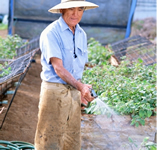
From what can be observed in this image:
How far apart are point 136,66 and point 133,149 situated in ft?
8.05

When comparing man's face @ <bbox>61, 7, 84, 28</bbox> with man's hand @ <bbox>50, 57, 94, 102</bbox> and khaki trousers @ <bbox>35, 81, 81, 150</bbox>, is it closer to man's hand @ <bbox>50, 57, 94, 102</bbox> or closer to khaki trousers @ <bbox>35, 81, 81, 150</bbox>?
man's hand @ <bbox>50, 57, 94, 102</bbox>

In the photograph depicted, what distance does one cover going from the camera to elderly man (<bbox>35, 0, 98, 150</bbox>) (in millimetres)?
2961

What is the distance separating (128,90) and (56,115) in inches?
76.4

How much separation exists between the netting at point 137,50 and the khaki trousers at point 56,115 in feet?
13.4

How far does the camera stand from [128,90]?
15.9 ft

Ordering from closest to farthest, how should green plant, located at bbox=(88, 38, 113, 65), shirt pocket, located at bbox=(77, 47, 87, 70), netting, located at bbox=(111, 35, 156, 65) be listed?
1. shirt pocket, located at bbox=(77, 47, 87, 70)
2. green plant, located at bbox=(88, 38, 113, 65)
3. netting, located at bbox=(111, 35, 156, 65)

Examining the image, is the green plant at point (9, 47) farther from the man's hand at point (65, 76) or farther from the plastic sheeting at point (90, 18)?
the man's hand at point (65, 76)

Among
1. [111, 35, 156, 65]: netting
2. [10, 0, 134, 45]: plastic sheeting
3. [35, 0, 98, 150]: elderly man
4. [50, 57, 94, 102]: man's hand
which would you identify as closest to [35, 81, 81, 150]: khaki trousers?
[35, 0, 98, 150]: elderly man

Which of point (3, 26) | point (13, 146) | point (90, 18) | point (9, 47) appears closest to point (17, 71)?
point (13, 146)

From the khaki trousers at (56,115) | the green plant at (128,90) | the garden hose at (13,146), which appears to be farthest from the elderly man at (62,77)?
the green plant at (128,90)

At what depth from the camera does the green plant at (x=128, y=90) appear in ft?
14.3

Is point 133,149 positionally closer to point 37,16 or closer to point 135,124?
point 135,124

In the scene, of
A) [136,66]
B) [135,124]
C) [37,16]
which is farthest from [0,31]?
→ [135,124]

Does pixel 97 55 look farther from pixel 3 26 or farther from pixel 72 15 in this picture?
pixel 3 26
